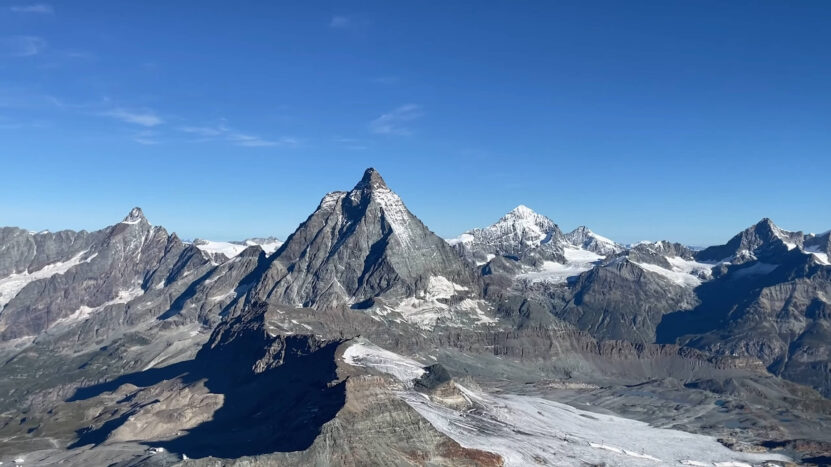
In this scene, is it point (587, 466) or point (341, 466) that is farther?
point (587, 466)

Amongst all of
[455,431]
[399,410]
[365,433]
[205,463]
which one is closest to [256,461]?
[205,463]

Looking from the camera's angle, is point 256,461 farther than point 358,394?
No

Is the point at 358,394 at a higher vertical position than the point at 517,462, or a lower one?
higher

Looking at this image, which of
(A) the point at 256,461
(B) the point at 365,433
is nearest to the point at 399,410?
(B) the point at 365,433

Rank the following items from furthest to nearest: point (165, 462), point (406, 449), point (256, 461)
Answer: point (165, 462) → point (406, 449) → point (256, 461)

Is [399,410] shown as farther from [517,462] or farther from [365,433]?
[517,462]

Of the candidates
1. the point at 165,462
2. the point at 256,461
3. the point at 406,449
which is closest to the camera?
the point at 256,461

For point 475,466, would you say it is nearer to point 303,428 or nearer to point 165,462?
point 303,428

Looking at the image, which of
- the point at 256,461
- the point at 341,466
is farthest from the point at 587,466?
the point at 256,461
